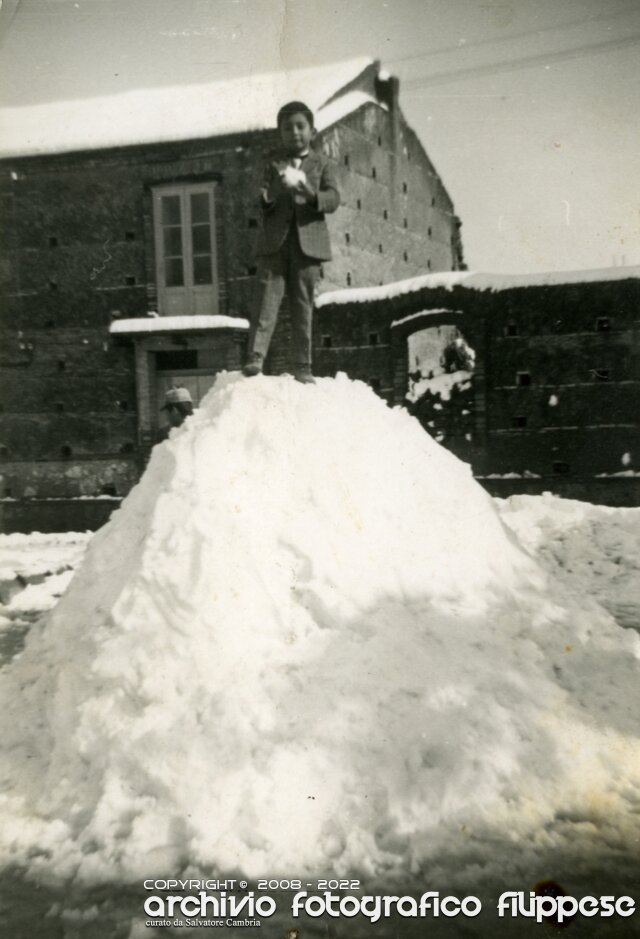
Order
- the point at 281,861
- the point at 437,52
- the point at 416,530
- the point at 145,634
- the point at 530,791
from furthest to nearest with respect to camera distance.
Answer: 1. the point at 437,52
2. the point at 416,530
3. the point at 145,634
4. the point at 530,791
5. the point at 281,861

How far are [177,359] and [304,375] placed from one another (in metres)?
5.25

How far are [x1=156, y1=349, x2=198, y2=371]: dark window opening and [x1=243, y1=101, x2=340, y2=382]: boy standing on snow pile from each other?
4808 millimetres

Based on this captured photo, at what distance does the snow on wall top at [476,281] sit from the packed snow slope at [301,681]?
5082 mm

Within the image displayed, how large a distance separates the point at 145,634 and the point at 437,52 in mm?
3443

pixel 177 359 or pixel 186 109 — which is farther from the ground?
pixel 186 109

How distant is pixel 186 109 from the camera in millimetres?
5180

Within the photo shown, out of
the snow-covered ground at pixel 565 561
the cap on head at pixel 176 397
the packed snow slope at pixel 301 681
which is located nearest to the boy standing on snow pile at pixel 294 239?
the packed snow slope at pixel 301 681

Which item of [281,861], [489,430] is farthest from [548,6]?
[489,430]

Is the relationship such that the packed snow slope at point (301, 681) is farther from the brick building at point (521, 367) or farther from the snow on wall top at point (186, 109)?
the brick building at point (521, 367)

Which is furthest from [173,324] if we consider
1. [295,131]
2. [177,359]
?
[295,131]

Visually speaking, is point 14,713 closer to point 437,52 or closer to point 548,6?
point 437,52

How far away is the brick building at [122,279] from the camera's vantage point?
880 cm

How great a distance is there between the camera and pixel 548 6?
3.64 metres

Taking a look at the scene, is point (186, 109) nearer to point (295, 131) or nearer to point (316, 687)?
point (295, 131)
